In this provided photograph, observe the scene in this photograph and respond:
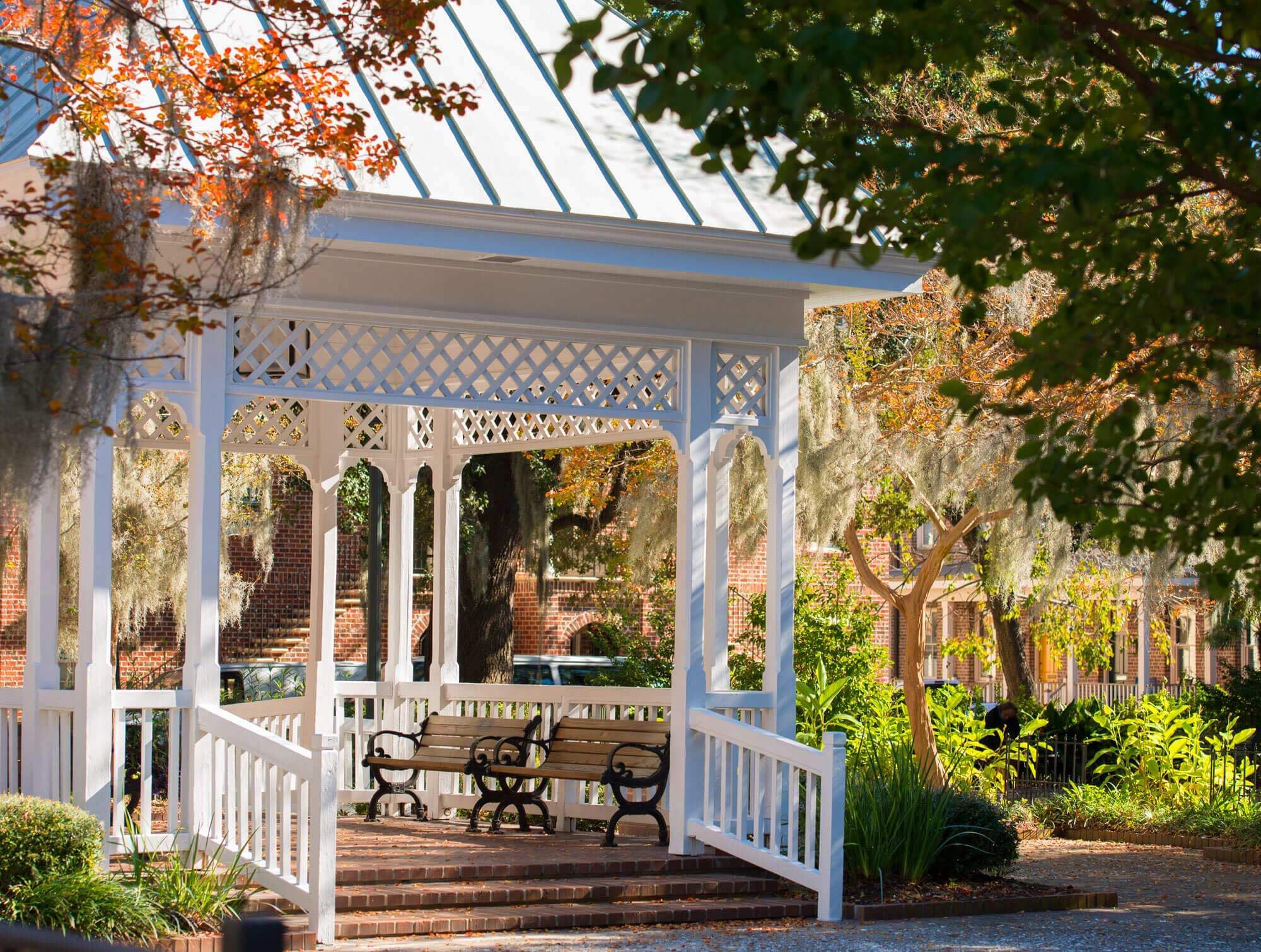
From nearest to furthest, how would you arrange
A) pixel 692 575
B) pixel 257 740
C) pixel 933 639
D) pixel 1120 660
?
pixel 257 740 → pixel 692 575 → pixel 933 639 → pixel 1120 660

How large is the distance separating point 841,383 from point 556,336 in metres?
5.57

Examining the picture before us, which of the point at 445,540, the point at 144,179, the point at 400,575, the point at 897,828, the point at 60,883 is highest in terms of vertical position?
the point at 144,179

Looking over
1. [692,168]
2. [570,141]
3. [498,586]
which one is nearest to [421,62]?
[570,141]

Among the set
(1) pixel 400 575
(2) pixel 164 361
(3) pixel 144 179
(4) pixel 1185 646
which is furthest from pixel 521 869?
(4) pixel 1185 646

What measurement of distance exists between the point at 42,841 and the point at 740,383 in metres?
4.92

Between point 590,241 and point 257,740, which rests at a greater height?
point 590,241

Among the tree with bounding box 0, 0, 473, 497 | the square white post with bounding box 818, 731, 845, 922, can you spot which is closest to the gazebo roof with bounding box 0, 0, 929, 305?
the tree with bounding box 0, 0, 473, 497

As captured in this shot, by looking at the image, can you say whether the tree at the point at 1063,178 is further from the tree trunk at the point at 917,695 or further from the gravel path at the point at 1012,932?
the tree trunk at the point at 917,695

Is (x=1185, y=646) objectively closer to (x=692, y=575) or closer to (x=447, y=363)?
(x=692, y=575)

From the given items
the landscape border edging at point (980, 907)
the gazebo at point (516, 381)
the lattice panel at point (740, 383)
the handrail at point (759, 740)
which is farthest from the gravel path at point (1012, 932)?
the lattice panel at point (740, 383)

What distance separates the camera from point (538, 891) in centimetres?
919

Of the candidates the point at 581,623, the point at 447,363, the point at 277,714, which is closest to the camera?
the point at 447,363

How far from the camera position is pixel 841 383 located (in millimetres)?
14891

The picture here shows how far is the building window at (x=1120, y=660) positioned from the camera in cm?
3809
